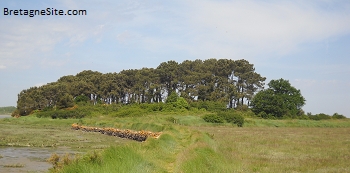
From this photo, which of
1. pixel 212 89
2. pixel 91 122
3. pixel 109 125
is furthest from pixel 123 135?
pixel 212 89

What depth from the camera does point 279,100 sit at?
6831 centimetres

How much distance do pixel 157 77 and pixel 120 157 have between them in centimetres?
7629

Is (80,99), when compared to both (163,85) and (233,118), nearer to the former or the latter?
(163,85)

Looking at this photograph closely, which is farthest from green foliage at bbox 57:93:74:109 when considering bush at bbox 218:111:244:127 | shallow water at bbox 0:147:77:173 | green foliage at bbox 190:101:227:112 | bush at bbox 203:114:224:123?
shallow water at bbox 0:147:77:173

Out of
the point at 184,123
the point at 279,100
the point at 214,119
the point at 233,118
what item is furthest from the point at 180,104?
the point at 279,100

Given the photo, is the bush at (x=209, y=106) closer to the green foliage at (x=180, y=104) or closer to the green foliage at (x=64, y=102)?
the green foliage at (x=180, y=104)

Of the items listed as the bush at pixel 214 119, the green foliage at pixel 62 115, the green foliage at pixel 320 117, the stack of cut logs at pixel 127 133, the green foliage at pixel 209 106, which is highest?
the green foliage at pixel 209 106

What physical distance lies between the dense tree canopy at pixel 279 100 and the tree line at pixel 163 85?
5893 millimetres

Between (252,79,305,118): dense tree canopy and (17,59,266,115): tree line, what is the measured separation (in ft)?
19.3

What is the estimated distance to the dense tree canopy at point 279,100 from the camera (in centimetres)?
6788

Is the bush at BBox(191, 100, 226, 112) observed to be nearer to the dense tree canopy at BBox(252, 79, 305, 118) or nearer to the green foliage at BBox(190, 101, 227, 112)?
the green foliage at BBox(190, 101, 227, 112)

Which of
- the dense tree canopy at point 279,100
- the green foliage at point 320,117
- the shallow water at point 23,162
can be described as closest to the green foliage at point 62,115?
the dense tree canopy at point 279,100

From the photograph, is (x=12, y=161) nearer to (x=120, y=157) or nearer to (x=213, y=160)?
(x=120, y=157)

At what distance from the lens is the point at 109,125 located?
43.6 m
